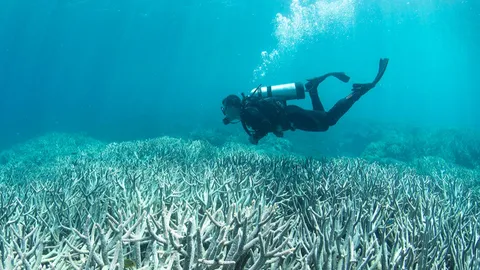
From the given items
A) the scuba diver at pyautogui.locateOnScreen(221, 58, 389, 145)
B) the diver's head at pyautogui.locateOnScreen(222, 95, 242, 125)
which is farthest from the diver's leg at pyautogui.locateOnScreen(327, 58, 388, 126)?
the diver's head at pyautogui.locateOnScreen(222, 95, 242, 125)

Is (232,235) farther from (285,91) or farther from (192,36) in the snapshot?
(192,36)

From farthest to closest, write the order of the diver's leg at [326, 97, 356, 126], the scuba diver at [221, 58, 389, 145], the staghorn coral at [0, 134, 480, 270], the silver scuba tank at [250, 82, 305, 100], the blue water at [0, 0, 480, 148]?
the blue water at [0, 0, 480, 148], the diver's leg at [326, 97, 356, 126], the silver scuba tank at [250, 82, 305, 100], the scuba diver at [221, 58, 389, 145], the staghorn coral at [0, 134, 480, 270]

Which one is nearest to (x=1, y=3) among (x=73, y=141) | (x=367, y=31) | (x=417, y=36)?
(x=73, y=141)

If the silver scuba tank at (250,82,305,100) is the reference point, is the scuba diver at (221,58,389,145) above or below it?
below

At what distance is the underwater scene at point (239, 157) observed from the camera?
2.02 m

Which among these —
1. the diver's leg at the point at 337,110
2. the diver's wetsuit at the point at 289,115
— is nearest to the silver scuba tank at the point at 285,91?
the diver's wetsuit at the point at 289,115

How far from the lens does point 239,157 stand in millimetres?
7469

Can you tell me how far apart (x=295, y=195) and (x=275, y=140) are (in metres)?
14.2

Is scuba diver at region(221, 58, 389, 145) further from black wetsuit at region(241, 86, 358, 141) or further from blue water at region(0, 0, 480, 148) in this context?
blue water at region(0, 0, 480, 148)

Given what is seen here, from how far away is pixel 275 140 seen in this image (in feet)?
58.6

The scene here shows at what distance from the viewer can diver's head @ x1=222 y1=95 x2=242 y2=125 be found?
630 centimetres

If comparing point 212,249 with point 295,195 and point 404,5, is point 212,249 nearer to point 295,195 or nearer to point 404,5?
point 295,195

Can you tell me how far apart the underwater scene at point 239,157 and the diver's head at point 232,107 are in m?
0.05

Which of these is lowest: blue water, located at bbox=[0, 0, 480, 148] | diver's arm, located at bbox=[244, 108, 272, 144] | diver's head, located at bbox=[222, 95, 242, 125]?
diver's arm, located at bbox=[244, 108, 272, 144]
